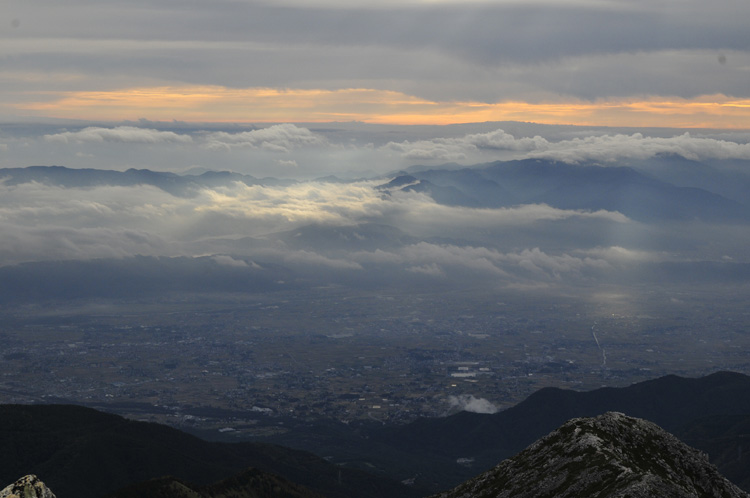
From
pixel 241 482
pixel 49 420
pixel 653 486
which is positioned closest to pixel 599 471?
pixel 653 486

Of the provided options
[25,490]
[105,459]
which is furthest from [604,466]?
[105,459]

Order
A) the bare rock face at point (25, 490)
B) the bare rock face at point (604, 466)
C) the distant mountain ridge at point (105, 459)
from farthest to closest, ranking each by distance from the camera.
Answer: the distant mountain ridge at point (105, 459)
the bare rock face at point (604, 466)
the bare rock face at point (25, 490)

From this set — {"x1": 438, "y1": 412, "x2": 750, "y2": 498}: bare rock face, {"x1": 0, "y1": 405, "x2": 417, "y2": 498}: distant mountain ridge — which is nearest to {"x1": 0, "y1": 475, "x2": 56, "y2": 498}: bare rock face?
{"x1": 438, "y1": 412, "x2": 750, "y2": 498}: bare rock face

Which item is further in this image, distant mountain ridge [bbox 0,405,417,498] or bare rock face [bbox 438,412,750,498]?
distant mountain ridge [bbox 0,405,417,498]

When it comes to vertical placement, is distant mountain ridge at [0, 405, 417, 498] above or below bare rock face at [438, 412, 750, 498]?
below

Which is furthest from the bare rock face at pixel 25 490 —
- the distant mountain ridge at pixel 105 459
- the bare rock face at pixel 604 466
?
the distant mountain ridge at pixel 105 459

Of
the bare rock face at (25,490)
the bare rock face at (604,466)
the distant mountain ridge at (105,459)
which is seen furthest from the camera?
the distant mountain ridge at (105,459)

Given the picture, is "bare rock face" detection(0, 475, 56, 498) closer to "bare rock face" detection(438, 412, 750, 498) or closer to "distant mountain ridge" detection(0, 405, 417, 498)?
"bare rock face" detection(438, 412, 750, 498)

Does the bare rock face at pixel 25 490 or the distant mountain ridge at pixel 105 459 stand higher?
the bare rock face at pixel 25 490

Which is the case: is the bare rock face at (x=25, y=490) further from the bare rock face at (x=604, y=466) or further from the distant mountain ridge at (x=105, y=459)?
the distant mountain ridge at (x=105, y=459)
